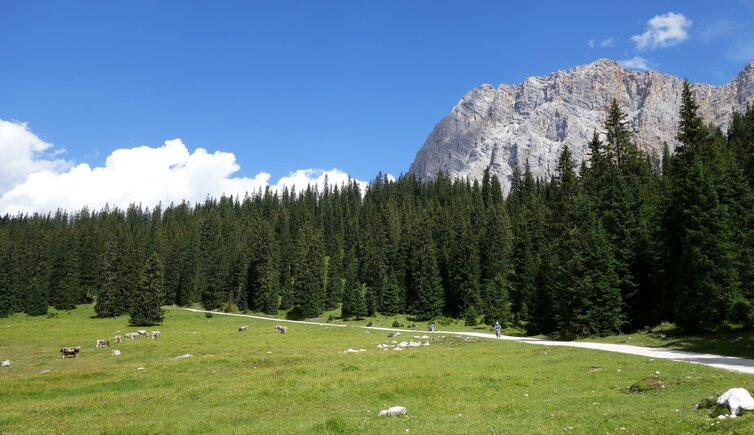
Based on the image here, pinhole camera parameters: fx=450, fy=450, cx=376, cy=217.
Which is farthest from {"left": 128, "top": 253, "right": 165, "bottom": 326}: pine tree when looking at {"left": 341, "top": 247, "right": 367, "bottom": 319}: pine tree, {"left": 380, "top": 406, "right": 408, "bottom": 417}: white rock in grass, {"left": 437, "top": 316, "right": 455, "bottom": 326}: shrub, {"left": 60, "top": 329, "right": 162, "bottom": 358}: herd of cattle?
{"left": 380, "top": 406, "right": 408, "bottom": 417}: white rock in grass

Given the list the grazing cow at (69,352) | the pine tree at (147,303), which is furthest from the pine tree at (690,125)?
the pine tree at (147,303)

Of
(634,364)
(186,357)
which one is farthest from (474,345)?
(186,357)

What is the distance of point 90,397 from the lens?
1021 inches

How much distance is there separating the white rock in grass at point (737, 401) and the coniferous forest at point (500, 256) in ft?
86.7

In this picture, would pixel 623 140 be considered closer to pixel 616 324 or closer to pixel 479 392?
pixel 616 324

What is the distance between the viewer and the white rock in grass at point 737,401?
13117 mm

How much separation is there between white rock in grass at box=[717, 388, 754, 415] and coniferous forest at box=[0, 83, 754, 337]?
26.4 m

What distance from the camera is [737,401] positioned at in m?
13.3

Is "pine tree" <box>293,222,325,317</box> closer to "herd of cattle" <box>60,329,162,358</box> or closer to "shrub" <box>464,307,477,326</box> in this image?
"shrub" <box>464,307,477,326</box>

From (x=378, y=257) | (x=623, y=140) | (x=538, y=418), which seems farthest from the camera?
(x=378, y=257)

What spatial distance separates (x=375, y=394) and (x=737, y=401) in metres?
15.4

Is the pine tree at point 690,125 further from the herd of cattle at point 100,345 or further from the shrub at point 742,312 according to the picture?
the herd of cattle at point 100,345

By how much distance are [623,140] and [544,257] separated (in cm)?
1881

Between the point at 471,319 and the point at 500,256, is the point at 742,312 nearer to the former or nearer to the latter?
the point at 471,319
